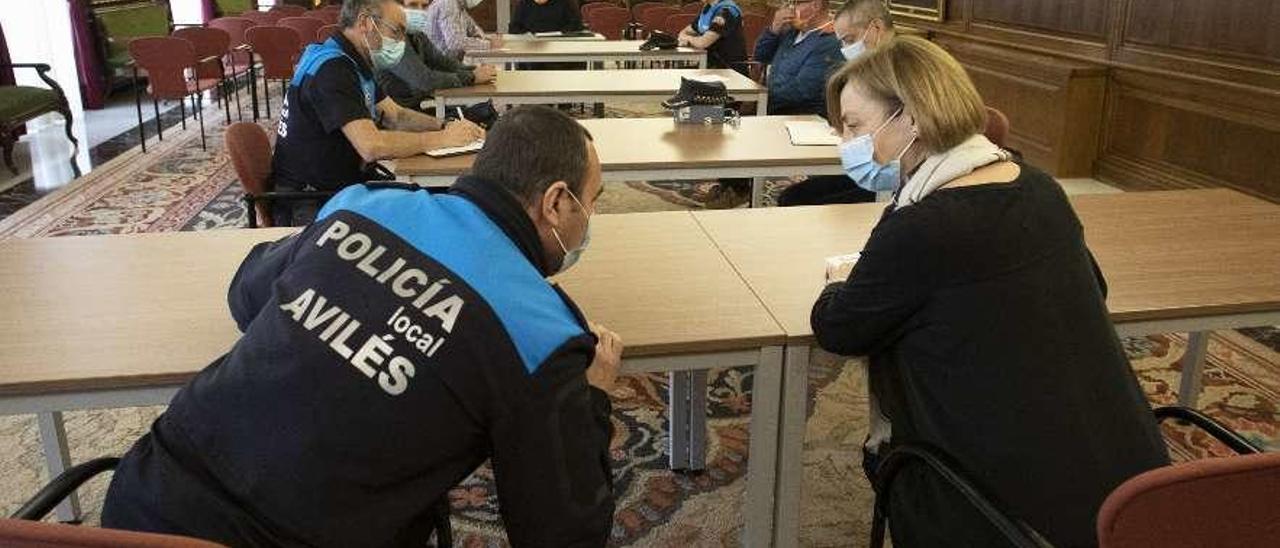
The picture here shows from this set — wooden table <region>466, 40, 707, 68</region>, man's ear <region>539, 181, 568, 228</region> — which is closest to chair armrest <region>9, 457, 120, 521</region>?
man's ear <region>539, 181, 568, 228</region>

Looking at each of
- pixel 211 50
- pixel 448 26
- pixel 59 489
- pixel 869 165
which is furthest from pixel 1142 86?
pixel 211 50

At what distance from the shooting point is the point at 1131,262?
83.3 inches

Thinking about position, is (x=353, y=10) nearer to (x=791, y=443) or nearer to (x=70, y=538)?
(x=791, y=443)

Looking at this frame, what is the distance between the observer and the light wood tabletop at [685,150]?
120 inches

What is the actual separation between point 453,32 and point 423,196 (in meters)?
4.75

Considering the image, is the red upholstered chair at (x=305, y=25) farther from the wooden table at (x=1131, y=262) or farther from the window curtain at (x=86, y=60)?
the wooden table at (x=1131, y=262)

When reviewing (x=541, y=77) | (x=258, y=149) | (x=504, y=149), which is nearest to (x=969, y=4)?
(x=541, y=77)

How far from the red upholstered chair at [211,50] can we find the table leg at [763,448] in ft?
20.2

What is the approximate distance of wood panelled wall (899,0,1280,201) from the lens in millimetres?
4516

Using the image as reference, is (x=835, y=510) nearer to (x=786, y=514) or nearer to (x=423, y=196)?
(x=786, y=514)

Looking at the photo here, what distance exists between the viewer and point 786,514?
1900 millimetres

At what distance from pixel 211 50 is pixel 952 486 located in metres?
7.27

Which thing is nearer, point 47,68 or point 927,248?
point 927,248

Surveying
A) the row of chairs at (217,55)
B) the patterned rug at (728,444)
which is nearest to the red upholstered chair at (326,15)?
the row of chairs at (217,55)
